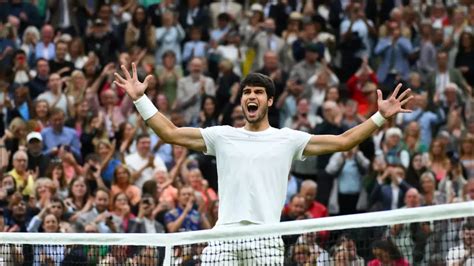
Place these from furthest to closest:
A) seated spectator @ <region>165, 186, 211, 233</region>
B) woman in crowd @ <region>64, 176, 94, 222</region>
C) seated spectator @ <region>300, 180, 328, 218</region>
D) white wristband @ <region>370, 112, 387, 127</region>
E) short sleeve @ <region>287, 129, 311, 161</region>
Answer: seated spectator @ <region>300, 180, 328, 218</region> < seated spectator @ <region>165, 186, 211, 233</region> < woman in crowd @ <region>64, 176, 94, 222</region> < short sleeve @ <region>287, 129, 311, 161</region> < white wristband @ <region>370, 112, 387, 127</region>

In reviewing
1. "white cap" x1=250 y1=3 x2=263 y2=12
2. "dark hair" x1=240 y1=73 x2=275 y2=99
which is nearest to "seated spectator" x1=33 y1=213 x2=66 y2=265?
"dark hair" x1=240 y1=73 x2=275 y2=99

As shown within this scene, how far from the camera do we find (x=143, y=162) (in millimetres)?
25656

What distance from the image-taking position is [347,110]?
1109 inches

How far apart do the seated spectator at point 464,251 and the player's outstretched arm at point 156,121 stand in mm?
2744

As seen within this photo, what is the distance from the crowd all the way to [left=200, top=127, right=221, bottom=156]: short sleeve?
7061 mm

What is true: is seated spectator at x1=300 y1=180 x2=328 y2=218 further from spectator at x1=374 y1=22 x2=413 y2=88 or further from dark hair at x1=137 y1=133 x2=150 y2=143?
spectator at x1=374 y1=22 x2=413 y2=88

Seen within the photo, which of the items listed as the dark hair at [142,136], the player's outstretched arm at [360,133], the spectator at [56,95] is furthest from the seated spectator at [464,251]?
the spectator at [56,95]

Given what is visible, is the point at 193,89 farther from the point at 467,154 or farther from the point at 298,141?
the point at 298,141

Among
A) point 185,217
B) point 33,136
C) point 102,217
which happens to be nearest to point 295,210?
point 185,217

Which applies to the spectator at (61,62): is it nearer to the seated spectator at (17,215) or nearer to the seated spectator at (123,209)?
the seated spectator at (123,209)

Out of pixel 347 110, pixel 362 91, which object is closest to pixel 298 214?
pixel 347 110

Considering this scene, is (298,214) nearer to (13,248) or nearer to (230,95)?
(230,95)

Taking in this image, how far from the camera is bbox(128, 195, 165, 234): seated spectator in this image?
75.7 feet

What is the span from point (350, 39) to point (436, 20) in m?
2.39
